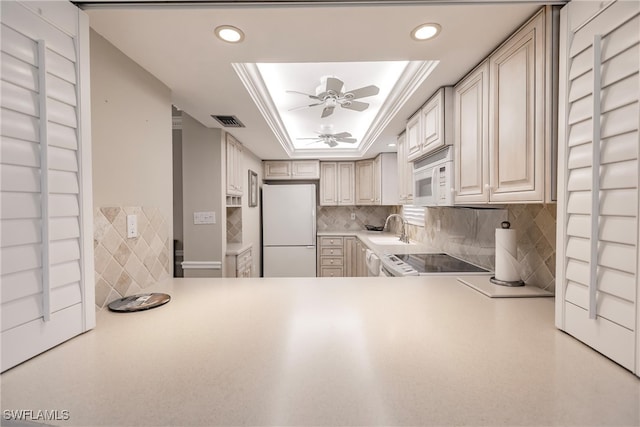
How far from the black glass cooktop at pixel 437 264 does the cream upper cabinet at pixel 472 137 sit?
509 mm

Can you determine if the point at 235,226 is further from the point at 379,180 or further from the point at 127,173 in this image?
the point at 127,173

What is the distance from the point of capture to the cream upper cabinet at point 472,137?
57.6 inches

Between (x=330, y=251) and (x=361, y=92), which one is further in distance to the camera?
(x=330, y=251)

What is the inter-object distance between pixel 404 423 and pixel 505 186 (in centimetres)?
120

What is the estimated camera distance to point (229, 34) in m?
1.20

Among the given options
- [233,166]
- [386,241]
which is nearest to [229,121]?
[233,166]

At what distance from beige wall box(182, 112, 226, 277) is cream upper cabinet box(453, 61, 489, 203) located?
2170 millimetres

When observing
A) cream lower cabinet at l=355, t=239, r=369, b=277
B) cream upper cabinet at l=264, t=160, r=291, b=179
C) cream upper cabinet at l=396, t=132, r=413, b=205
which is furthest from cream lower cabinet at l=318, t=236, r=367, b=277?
cream upper cabinet at l=396, t=132, r=413, b=205

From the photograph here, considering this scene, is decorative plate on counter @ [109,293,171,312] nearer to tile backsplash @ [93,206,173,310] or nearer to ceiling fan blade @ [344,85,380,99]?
tile backsplash @ [93,206,173,310]

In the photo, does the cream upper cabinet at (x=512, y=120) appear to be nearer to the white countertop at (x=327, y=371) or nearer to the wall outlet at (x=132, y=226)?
the white countertop at (x=327, y=371)

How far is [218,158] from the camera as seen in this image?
2.77 meters

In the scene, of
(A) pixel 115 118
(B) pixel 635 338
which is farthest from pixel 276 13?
(B) pixel 635 338

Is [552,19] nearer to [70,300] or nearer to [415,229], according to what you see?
[70,300]

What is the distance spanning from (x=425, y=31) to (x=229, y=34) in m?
0.87
